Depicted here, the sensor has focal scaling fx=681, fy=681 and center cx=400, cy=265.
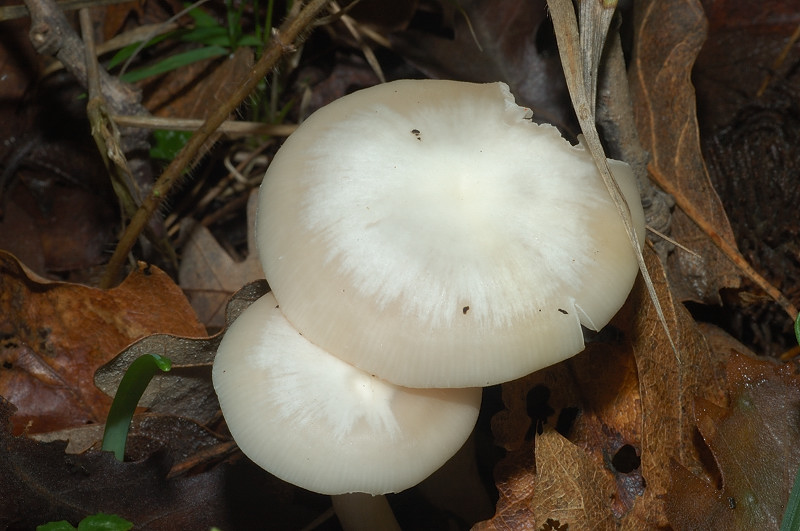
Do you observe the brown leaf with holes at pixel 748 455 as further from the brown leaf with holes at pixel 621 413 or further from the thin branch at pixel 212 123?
the thin branch at pixel 212 123

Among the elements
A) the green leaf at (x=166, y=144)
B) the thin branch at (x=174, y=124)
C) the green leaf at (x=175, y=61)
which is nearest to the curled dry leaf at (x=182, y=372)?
the thin branch at (x=174, y=124)

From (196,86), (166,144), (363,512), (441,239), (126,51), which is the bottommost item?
(363,512)

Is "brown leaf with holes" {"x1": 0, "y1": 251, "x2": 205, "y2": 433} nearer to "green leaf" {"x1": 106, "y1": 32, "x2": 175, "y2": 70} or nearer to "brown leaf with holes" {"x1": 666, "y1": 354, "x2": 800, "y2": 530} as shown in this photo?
"green leaf" {"x1": 106, "y1": 32, "x2": 175, "y2": 70}

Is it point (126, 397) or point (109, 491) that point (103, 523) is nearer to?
point (109, 491)

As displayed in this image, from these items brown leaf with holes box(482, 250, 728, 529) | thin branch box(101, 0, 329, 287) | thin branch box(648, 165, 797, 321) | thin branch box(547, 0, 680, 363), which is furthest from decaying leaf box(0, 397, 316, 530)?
thin branch box(648, 165, 797, 321)

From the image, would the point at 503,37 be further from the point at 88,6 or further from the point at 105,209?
the point at 105,209

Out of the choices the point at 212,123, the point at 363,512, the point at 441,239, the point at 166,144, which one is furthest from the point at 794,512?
the point at 166,144
